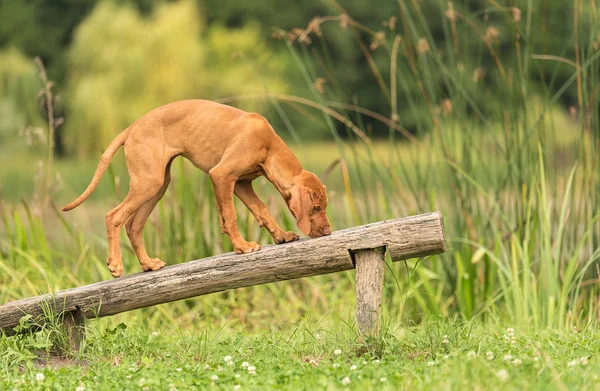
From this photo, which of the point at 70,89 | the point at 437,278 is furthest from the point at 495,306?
the point at 70,89

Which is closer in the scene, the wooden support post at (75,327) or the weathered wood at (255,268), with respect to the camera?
the weathered wood at (255,268)

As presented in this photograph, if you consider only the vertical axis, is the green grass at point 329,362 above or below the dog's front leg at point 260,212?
below

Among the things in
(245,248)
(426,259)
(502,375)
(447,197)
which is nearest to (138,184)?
(245,248)

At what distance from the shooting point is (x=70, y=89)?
24.2 meters

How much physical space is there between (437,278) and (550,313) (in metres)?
1.05

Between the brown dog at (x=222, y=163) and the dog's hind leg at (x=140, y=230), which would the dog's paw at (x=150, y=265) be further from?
the brown dog at (x=222, y=163)

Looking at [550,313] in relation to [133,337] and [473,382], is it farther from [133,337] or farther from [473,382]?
[133,337]

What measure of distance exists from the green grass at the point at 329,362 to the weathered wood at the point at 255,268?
9.4 inches

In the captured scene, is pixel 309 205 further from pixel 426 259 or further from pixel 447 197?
pixel 447 197

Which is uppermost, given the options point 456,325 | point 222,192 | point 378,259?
point 222,192

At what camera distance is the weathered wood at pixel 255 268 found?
3.82 m

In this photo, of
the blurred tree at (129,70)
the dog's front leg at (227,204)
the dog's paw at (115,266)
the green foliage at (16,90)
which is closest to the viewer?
the dog's front leg at (227,204)

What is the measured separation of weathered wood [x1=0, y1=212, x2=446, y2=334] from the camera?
3824 millimetres

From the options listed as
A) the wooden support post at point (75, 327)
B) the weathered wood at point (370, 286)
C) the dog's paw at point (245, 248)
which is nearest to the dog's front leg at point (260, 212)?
the dog's paw at point (245, 248)
